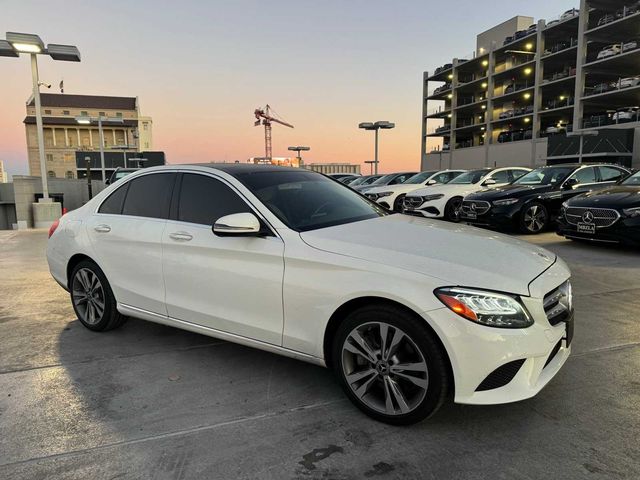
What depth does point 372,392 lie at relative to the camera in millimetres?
2723

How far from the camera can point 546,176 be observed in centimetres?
1048

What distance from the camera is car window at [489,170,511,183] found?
12.3 metres

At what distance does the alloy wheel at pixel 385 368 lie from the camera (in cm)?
251

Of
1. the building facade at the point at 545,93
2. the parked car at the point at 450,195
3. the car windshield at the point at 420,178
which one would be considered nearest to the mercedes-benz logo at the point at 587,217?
the parked car at the point at 450,195

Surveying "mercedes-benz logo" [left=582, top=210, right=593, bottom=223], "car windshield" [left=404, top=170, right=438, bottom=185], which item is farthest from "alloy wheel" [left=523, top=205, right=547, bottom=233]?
"car windshield" [left=404, top=170, right=438, bottom=185]

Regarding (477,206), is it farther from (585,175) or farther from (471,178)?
(471,178)

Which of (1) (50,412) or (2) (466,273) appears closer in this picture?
(2) (466,273)

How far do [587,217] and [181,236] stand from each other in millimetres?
7033

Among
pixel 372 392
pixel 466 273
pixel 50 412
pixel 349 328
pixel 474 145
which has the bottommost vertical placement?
pixel 50 412

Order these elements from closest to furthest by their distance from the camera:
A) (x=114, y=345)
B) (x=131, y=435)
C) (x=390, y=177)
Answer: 1. (x=131, y=435)
2. (x=114, y=345)
3. (x=390, y=177)

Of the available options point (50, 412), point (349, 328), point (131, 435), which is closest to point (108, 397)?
point (50, 412)

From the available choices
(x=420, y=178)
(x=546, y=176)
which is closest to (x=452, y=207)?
(x=546, y=176)

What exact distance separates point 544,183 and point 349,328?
9.25 meters

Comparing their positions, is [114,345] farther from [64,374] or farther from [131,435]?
[131,435]
